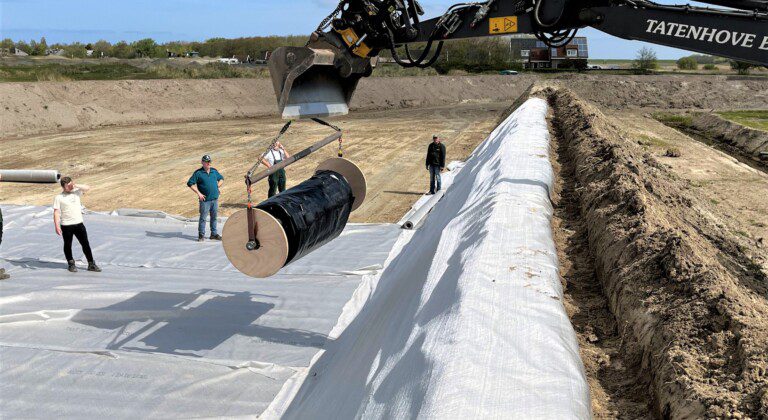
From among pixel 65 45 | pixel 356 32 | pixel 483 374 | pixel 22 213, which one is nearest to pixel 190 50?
pixel 65 45

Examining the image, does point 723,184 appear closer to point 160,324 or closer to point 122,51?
point 160,324

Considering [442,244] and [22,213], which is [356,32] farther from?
[22,213]

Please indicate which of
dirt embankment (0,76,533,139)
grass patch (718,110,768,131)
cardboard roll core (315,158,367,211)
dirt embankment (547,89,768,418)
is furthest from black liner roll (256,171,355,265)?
dirt embankment (0,76,533,139)

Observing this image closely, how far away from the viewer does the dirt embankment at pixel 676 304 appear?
4059mm

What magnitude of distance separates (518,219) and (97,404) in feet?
14.7

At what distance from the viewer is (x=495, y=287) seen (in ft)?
17.2

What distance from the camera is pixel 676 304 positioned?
5.22 meters

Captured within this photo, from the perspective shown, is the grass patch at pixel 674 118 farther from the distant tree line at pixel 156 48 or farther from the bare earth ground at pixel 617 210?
the distant tree line at pixel 156 48

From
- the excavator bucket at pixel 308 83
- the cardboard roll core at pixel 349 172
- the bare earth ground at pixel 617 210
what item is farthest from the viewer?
the cardboard roll core at pixel 349 172

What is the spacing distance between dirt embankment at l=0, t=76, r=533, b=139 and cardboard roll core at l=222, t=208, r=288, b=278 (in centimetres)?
2776

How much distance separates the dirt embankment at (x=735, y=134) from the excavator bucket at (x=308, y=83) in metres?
18.9

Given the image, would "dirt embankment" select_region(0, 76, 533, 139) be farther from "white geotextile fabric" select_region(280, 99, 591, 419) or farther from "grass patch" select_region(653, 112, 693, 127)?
"white geotextile fabric" select_region(280, 99, 591, 419)

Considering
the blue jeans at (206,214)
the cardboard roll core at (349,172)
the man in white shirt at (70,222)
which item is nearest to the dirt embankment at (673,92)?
the blue jeans at (206,214)

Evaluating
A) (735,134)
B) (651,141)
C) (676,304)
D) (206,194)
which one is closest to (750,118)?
(735,134)
